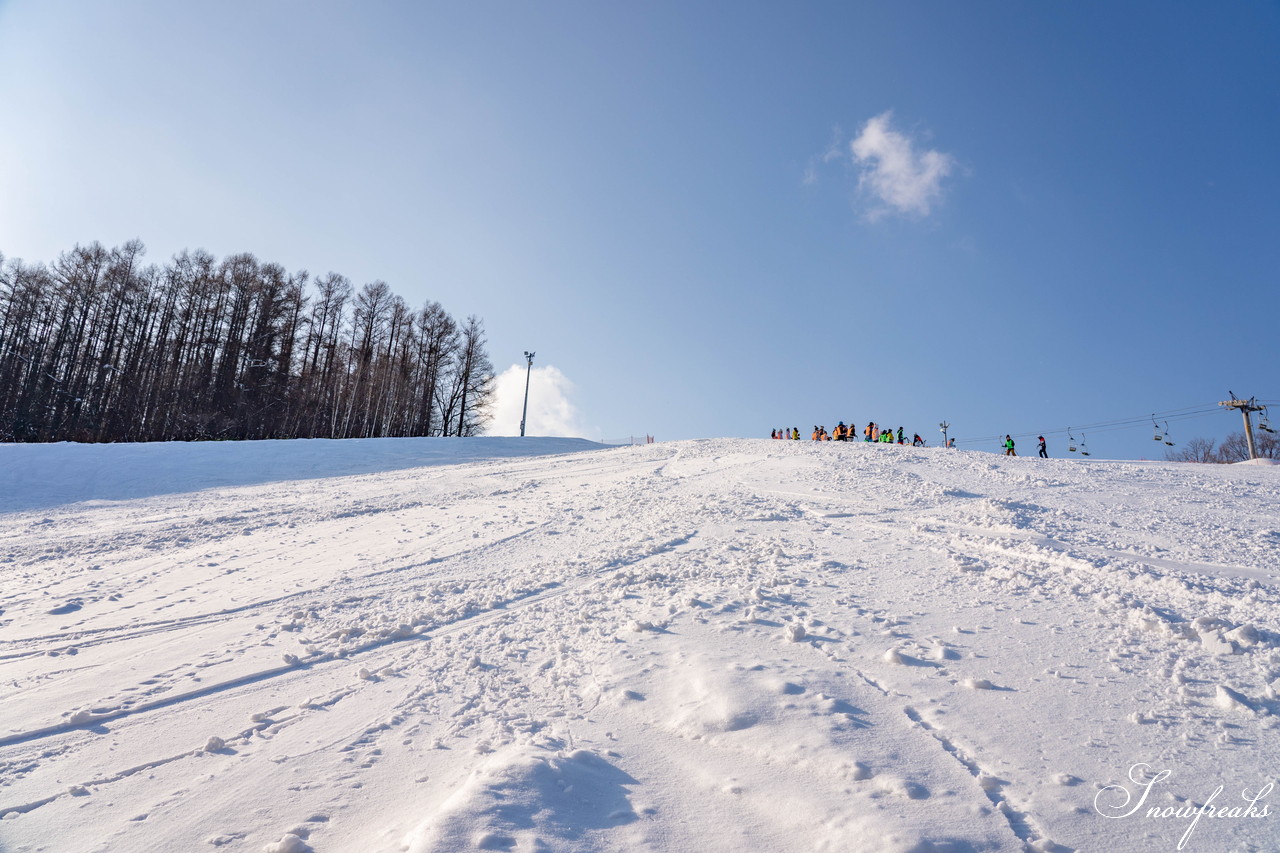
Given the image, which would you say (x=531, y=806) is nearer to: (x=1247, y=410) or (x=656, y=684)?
(x=656, y=684)

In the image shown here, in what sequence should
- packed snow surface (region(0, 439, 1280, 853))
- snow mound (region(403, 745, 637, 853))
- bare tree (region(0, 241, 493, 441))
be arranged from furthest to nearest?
bare tree (region(0, 241, 493, 441))
packed snow surface (region(0, 439, 1280, 853))
snow mound (region(403, 745, 637, 853))

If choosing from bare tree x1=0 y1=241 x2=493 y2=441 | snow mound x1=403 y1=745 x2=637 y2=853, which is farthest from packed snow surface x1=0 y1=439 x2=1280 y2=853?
bare tree x1=0 y1=241 x2=493 y2=441

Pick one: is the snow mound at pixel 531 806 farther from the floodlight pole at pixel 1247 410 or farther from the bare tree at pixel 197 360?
the floodlight pole at pixel 1247 410

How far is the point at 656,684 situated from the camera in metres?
4.18

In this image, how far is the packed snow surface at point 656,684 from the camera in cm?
287

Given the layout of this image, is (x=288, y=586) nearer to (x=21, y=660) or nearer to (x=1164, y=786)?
(x=21, y=660)

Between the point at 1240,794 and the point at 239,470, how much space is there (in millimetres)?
20033

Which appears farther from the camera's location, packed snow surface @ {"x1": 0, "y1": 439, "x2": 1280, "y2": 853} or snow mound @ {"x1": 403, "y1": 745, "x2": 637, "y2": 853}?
packed snow surface @ {"x1": 0, "y1": 439, "x2": 1280, "y2": 853}

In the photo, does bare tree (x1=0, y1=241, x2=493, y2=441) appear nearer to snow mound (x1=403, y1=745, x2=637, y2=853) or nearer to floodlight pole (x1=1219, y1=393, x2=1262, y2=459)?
snow mound (x1=403, y1=745, x2=637, y2=853)

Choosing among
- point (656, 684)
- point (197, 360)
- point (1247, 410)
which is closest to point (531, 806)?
point (656, 684)

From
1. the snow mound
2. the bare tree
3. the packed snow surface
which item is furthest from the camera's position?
the bare tree

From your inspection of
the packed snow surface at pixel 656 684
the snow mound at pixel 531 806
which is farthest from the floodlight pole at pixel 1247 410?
the snow mound at pixel 531 806

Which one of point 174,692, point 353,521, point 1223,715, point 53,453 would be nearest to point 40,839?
point 174,692

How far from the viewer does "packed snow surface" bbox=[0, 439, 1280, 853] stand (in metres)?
2.87
